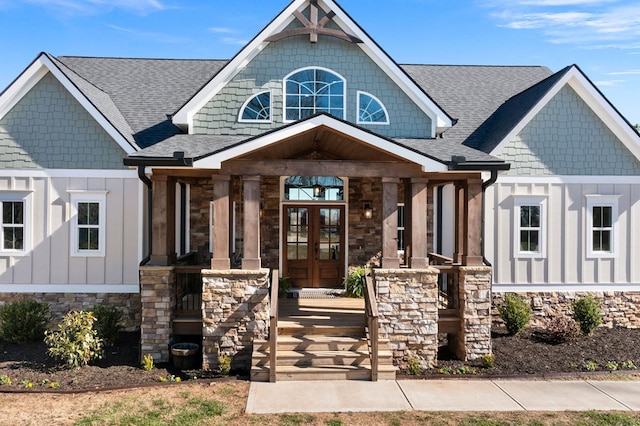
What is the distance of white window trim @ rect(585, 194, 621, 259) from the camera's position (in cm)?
1114

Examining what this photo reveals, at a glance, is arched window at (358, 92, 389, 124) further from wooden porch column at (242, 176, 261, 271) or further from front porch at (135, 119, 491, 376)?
wooden porch column at (242, 176, 261, 271)

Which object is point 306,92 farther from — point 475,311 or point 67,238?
point 67,238

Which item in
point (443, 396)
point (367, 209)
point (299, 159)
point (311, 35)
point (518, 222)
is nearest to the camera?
point (443, 396)

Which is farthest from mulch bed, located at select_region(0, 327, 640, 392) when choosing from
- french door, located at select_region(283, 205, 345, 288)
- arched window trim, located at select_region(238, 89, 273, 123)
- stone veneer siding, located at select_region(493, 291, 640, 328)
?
arched window trim, located at select_region(238, 89, 273, 123)

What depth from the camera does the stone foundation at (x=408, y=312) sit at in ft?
27.3

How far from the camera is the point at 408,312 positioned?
836 centimetres

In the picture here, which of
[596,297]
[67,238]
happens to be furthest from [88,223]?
[596,297]

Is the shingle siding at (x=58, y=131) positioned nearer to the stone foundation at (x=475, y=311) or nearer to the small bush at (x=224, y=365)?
the small bush at (x=224, y=365)

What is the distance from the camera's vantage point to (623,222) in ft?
36.9

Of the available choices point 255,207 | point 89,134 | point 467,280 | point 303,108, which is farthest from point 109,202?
point 467,280

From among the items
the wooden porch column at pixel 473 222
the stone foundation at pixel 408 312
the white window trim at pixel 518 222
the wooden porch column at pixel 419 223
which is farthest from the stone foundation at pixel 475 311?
the white window trim at pixel 518 222

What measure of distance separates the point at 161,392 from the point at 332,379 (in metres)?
2.78

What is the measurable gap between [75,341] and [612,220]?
12.2m

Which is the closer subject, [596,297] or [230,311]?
[230,311]
